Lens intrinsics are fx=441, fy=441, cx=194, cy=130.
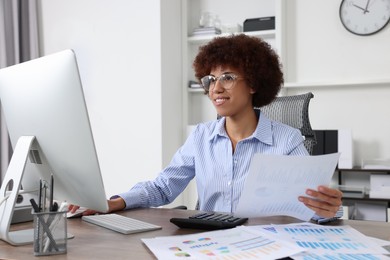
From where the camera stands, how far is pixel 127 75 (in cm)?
346

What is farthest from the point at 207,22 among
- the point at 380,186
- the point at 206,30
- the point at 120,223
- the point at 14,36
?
the point at 120,223

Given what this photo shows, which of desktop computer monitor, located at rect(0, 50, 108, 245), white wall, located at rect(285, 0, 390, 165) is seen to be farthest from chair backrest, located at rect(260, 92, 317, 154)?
white wall, located at rect(285, 0, 390, 165)

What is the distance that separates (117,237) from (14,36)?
284 centimetres

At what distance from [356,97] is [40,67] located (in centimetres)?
278

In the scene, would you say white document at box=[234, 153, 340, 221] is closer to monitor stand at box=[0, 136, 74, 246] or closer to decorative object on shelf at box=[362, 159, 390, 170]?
monitor stand at box=[0, 136, 74, 246]

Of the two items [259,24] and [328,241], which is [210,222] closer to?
[328,241]

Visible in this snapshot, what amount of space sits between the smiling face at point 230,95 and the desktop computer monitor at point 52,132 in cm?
67

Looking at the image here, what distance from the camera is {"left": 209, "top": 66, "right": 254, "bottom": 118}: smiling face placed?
63.1 inches

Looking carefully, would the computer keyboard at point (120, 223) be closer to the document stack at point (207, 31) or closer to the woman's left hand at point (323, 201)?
the woman's left hand at point (323, 201)

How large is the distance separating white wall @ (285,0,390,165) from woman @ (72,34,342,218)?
5.91 feet

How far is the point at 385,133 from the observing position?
3254mm

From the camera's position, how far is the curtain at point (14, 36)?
3338 mm

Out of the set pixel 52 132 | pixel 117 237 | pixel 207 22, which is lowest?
pixel 117 237


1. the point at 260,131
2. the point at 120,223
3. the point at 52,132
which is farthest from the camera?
the point at 260,131
